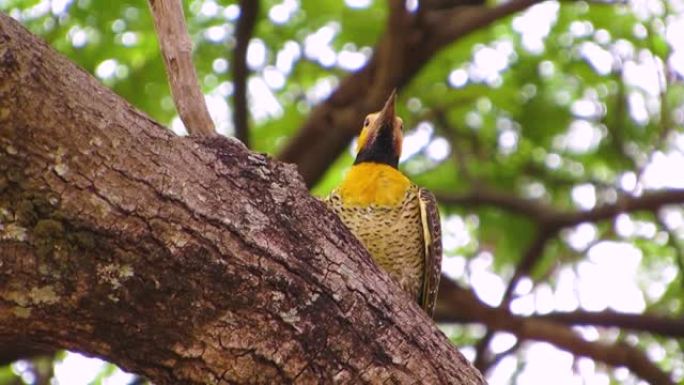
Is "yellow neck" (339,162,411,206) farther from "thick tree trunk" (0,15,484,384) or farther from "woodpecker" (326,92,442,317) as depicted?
"thick tree trunk" (0,15,484,384)

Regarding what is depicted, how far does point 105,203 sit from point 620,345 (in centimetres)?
391

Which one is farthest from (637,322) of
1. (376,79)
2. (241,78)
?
(241,78)

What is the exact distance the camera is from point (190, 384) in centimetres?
270

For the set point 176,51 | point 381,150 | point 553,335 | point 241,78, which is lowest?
point 553,335

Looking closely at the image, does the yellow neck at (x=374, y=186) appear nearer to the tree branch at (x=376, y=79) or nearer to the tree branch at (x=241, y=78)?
the tree branch at (x=376, y=79)

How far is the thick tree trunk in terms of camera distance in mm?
2496

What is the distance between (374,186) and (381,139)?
0.45 m

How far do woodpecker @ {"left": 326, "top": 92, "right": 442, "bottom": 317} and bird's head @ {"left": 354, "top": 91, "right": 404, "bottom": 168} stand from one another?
0.19 meters

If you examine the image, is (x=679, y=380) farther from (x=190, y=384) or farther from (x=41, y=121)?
(x=41, y=121)

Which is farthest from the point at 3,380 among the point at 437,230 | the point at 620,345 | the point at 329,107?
the point at 620,345

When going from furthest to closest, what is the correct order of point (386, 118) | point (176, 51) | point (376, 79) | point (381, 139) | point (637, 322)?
1. point (637, 322)
2. point (376, 79)
3. point (381, 139)
4. point (386, 118)
5. point (176, 51)

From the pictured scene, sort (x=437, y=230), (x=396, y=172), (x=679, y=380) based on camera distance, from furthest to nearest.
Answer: (x=679, y=380) → (x=396, y=172) → (x=437, y=230)

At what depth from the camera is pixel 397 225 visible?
494cm

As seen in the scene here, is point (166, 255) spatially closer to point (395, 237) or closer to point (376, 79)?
point (395, 237)
